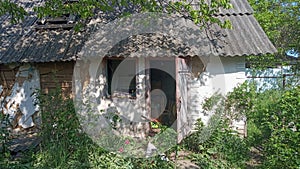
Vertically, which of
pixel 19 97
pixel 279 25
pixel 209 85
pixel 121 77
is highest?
pixel 279 25

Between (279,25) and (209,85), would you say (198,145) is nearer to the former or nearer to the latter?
(209,85)

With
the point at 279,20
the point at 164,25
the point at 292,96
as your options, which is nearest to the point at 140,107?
the point at 164,25

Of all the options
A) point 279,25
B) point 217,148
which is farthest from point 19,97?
point 279,25

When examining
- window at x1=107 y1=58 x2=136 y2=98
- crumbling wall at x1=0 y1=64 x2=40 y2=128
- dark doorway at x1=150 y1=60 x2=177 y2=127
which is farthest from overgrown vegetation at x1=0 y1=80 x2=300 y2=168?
dark doorway at x1=150 y1=60 x2=177 y2=127

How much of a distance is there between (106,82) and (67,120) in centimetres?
248

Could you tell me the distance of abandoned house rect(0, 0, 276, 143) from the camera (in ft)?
20.1

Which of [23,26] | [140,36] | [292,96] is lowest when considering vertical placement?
[292,96]

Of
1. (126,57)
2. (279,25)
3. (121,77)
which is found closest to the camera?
(126,57)

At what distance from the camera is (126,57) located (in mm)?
6094

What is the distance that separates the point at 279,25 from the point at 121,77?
9.87 meters

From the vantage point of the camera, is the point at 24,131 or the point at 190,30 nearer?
the point at 190,30

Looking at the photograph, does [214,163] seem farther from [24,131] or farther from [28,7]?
[28,7]

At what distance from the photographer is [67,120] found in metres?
4.33

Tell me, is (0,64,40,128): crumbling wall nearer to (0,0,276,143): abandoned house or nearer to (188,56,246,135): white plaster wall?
(0,0,276,143): abandoned house
